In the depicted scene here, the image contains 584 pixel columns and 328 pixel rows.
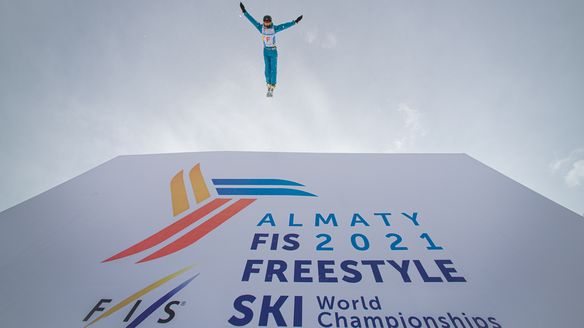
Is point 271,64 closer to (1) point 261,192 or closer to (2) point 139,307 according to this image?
(1) point 261,192

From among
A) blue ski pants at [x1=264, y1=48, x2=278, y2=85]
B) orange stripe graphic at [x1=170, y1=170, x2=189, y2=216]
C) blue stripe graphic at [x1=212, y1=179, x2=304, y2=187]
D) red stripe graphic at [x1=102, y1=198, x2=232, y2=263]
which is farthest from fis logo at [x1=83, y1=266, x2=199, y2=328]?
blue ski pants at [x1=264, y1=48, x2=278, y2=85]

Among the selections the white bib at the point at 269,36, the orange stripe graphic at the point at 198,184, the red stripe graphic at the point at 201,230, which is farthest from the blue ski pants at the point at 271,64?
the red stripe graphic at the point at 201,230

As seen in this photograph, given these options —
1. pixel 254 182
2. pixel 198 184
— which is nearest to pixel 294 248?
pixel 254 182

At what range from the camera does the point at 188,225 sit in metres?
3.28

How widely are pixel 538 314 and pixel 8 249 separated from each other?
528cm

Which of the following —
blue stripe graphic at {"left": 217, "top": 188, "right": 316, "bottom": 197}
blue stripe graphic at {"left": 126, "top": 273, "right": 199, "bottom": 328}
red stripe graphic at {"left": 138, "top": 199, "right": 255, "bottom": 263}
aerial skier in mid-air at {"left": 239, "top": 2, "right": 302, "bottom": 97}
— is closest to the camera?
blue stripe graphic at {"left": 126, "top": 273, "right": 199, "bottom": 328}

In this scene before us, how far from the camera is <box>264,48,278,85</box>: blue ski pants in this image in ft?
16.1

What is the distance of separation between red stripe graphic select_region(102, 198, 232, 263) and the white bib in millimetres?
2844

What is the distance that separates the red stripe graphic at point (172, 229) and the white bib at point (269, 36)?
2.84 meters

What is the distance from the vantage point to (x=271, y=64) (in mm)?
5078

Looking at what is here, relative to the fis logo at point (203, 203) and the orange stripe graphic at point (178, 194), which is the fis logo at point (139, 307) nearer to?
the fis logo at point (203, 203)

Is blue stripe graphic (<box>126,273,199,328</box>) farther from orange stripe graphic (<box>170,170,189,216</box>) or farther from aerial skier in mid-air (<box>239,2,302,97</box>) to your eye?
aerial skier in mid-air (<box>239,2,302,97</box>)

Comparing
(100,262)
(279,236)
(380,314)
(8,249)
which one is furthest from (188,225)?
(380,314)

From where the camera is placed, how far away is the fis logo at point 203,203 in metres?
3.00
